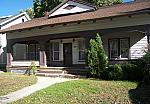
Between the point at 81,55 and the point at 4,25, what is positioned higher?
the point at 4,25

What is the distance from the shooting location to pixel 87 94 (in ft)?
45.4

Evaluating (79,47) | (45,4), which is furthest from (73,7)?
(45,4)

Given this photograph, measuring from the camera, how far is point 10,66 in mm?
27719

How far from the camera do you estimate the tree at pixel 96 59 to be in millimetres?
19594

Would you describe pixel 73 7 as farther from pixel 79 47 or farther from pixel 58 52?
pixel 58 52

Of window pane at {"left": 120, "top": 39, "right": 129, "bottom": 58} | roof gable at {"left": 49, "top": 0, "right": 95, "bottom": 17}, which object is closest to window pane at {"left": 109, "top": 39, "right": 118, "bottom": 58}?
window pane at {"left": 120, "top": 39, "right": 129, "bottom": 58}

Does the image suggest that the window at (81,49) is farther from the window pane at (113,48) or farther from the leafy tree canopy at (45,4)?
the leafy tree canopy at (45,4)

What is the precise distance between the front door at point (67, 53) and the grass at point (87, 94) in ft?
35.3

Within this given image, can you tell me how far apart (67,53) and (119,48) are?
5.67 m

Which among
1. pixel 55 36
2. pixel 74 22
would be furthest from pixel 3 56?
pixel 74 22

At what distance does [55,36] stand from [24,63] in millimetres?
4078

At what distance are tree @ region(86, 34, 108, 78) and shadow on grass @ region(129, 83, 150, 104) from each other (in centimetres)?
454

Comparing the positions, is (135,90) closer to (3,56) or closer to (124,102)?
(124,102)

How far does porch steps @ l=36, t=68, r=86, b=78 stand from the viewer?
69.9 ft
